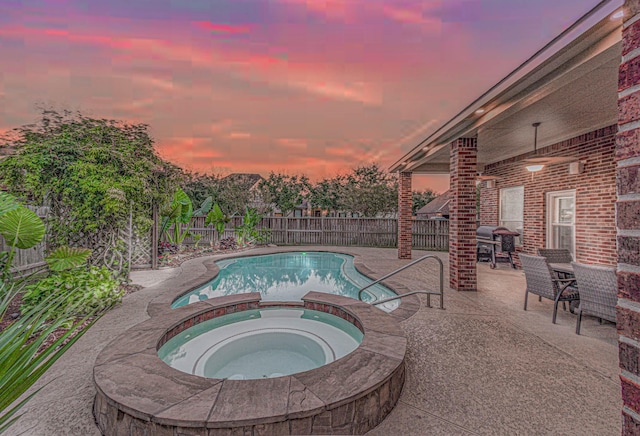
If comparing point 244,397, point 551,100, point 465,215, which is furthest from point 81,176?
point 551,100

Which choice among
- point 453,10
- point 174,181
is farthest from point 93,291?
point 453,10

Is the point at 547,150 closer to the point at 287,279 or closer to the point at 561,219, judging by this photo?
the point at 561,219

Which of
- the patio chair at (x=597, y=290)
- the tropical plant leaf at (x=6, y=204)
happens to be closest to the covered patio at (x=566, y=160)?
the patio chair at (x=597, y=290)

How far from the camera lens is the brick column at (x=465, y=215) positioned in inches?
233

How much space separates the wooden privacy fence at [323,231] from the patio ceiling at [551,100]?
7.02 metres

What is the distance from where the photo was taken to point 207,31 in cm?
633

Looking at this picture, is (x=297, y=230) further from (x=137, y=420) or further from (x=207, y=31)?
(x=137, y=420)

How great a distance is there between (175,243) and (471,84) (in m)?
10.8

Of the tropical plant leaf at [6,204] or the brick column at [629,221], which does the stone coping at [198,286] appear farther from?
the brick column at [629,221]

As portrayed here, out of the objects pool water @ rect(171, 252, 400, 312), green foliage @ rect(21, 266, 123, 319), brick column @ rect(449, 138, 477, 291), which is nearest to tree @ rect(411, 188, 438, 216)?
pool water @ rect(171, 252, 400, 312)

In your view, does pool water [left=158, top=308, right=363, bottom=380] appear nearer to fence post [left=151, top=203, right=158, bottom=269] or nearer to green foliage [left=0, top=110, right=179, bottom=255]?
green foliage [left=0, top=110, right=179, bottom=255]

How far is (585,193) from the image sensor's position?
6.54 metres

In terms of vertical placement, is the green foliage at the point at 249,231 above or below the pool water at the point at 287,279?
above

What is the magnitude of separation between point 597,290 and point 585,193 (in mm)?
3912
